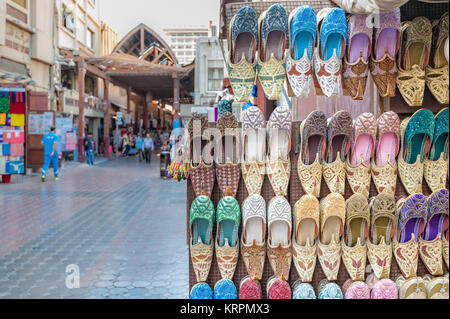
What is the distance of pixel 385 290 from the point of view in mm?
2029

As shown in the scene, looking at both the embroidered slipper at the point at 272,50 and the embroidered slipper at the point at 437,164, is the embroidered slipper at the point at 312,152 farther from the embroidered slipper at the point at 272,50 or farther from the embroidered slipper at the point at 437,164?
the embroidered slipper at the point at 437,164

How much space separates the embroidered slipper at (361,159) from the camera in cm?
206

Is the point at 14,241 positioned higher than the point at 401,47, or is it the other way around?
the point at 401,47

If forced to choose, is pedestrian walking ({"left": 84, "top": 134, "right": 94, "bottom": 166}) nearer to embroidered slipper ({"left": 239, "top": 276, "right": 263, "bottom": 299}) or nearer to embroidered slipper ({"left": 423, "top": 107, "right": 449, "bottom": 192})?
embroidered slipper ({"left": 239, "top": 276, "right": 263, "bottom": 299})

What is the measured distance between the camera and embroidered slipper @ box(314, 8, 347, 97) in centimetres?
204

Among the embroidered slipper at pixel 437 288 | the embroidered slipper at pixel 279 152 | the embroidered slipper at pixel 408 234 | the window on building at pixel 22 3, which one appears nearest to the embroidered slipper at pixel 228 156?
the embroidered slipper at pixel 279 152

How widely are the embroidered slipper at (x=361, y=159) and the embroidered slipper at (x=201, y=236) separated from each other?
31.2 inches

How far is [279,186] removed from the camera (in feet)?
6.88

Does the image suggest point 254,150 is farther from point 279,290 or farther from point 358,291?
point 358,291

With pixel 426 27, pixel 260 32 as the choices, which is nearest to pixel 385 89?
pixel 426 27

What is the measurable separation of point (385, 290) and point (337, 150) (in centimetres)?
79
